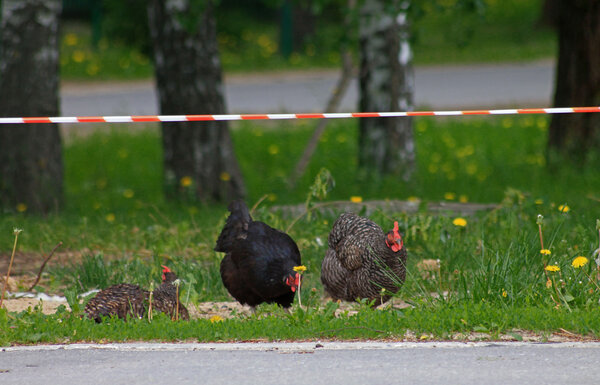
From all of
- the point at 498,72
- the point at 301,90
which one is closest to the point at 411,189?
the point at 301,90

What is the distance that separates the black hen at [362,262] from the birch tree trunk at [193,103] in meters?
4.52

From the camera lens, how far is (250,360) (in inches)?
222

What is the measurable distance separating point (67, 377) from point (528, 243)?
3189 mm

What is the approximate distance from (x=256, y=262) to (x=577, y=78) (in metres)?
6.81

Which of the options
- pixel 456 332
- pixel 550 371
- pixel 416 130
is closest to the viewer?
pixel 550 371

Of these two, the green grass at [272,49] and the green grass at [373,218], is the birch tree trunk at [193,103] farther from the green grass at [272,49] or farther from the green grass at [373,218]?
the green grass at [272,49]

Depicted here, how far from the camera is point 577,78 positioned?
496 inches

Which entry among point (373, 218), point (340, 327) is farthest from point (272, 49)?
point (340, 327)

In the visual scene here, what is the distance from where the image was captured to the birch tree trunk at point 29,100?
1066 centimetres

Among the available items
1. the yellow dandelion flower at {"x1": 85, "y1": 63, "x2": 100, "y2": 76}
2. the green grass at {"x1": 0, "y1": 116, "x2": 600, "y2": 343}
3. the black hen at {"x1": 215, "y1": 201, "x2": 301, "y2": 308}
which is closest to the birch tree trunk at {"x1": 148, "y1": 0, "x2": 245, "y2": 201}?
the green grass at {"x1": 0, "y1": 116, "x2": 600, "y2": 343}

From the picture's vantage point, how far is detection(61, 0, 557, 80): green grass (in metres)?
24.6

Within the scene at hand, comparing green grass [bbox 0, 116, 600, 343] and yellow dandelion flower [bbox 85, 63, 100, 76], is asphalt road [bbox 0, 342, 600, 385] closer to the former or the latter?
green grass [bbox 0, 116, 600, 343]

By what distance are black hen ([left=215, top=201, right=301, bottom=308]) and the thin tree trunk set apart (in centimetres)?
644

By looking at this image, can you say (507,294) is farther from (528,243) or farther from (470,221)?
(470,221)
